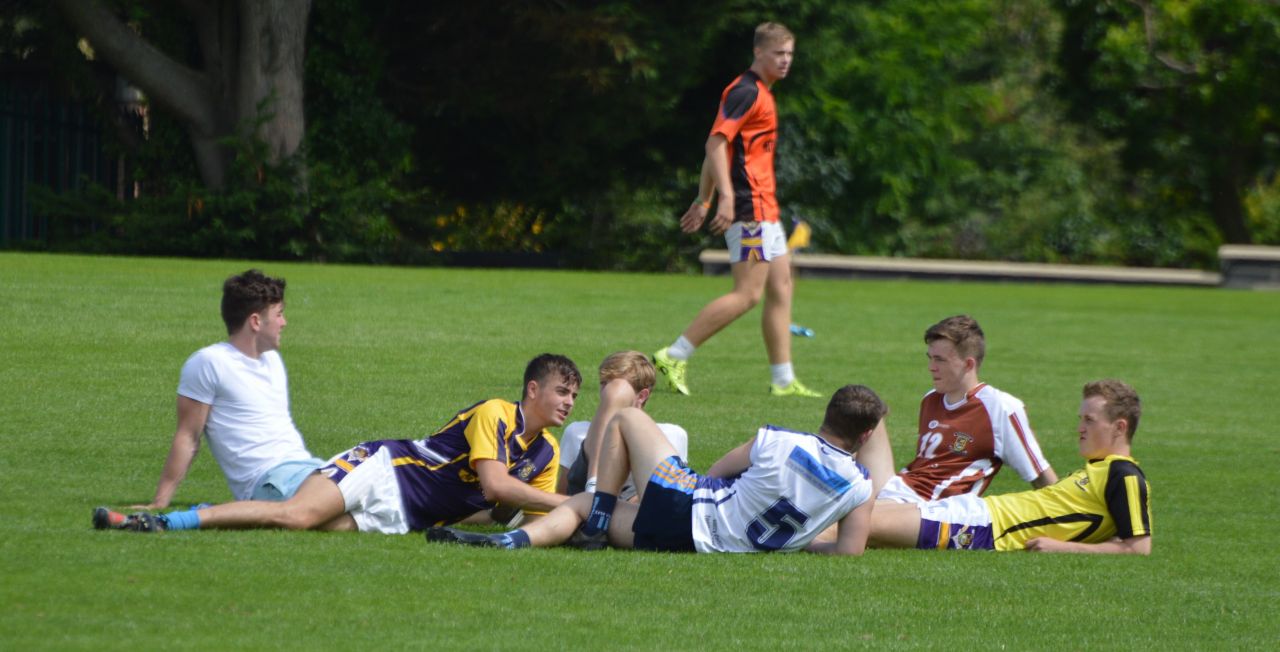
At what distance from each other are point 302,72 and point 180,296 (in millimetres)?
9248

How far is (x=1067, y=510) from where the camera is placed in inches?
279

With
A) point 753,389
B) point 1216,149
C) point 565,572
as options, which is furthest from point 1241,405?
point 1216,149

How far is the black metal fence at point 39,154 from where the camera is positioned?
22.7m

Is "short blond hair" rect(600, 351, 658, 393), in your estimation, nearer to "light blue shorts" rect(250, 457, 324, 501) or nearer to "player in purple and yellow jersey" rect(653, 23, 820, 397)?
"light blue shorts" rect(250, 457, 324, 501)

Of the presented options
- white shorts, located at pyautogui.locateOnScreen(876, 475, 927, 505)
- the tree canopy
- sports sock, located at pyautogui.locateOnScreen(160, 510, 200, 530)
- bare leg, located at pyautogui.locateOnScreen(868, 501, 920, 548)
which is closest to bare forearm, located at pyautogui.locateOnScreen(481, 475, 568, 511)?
sports sock, located at pyautogui.locateOnScreen(160, 510, 200, 530)

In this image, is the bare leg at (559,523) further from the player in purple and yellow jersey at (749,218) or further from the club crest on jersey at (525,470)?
the player in purple and yellow jersey at (749,218)

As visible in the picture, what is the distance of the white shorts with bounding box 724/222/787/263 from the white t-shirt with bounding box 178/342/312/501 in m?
5.04

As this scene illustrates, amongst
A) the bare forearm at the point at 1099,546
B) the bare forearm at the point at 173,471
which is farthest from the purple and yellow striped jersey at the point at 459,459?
the bare forearm at the point at 1099,546

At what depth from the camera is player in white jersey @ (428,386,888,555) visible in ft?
21.1

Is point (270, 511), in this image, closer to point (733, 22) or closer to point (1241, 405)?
point (1241, 405)

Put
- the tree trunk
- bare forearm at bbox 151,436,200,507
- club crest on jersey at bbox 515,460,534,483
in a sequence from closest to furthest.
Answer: bare forearm at bbox 151,436,200,507 → club crest on jersey at bbox 515,460,534,483 → the tree trunk

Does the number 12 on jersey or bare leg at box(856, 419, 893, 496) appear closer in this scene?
the number 12 on jersey

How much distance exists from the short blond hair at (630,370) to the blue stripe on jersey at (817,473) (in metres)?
1.14

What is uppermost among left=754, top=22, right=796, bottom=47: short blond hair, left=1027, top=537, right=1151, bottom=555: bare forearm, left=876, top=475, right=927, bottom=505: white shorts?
left=754, top=22, right=796, bottom=47: short blond hair
